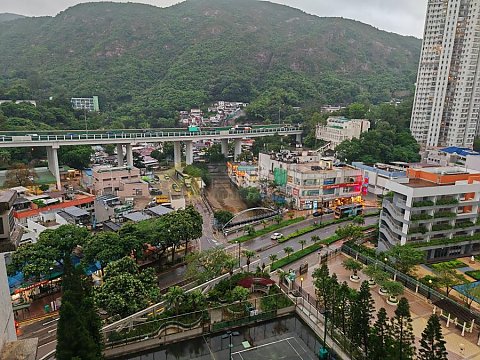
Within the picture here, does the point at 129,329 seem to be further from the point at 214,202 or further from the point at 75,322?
the point at 214,202

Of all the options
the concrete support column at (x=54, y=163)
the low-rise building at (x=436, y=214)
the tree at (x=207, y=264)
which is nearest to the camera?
the tree at (x=207, y=264)

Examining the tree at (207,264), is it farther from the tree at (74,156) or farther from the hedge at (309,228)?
the tree at (74,156)

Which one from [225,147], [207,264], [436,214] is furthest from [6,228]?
[225,147]

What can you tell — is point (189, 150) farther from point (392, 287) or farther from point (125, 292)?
point (392, 287)

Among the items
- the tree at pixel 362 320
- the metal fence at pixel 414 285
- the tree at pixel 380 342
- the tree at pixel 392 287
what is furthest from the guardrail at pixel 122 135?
the tree at pixel 380 342

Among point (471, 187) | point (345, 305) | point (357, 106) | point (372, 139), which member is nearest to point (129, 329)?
point (345, 305)

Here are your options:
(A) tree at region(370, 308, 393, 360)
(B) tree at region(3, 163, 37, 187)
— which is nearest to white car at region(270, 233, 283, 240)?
(A) tree at region(370, 308, 393, 360)
